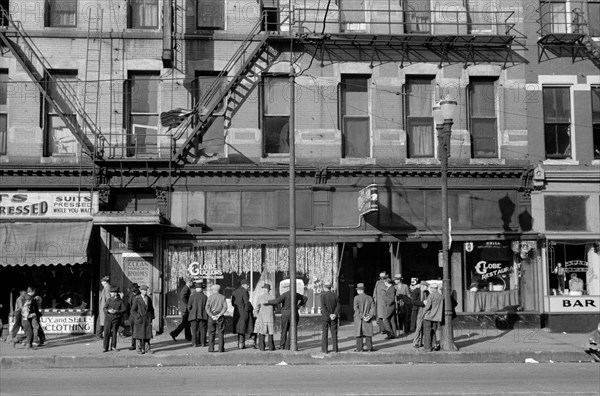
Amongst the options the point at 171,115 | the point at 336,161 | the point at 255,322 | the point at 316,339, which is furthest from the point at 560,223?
the point at 171,115

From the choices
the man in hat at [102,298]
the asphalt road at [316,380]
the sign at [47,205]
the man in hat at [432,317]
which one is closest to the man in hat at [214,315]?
the asphalt road at [316,380]

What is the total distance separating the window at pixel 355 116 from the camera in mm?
22000

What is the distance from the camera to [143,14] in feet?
72.0

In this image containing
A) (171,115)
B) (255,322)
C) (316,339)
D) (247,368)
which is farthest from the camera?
(171,115)

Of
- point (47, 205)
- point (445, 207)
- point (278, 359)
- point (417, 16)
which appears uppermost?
point (417, 16)

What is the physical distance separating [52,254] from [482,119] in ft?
44.6

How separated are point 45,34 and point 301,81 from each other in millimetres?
7807

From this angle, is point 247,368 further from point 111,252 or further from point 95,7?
point 95,7

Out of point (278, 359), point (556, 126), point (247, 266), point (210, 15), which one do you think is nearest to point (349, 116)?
point (210, 15)

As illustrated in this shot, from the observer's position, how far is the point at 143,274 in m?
20.8

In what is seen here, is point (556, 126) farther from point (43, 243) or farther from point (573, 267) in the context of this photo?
point (43, 243)

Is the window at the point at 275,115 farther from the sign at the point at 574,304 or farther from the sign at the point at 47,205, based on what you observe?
the sign at the point at 574,304

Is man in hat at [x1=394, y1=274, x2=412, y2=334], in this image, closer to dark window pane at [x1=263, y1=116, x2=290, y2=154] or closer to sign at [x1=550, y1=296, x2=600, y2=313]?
sign at [x1=550, y1=296, x2=600, y2=313]

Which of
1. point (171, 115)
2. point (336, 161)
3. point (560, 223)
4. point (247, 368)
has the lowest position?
point (247, 368)
